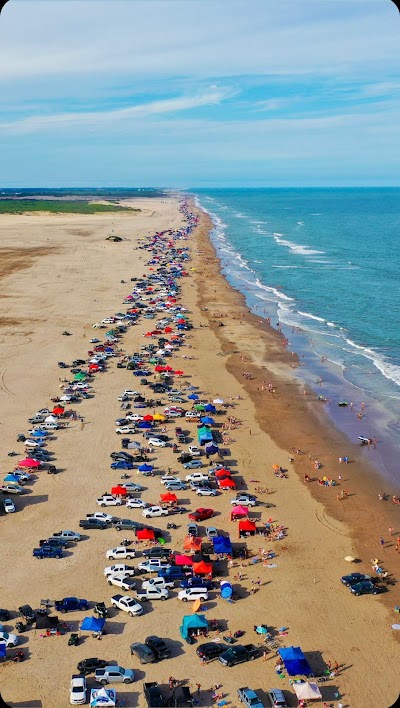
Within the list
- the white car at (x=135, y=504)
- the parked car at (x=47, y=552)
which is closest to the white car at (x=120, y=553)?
the parked car at (x=47, y=552)

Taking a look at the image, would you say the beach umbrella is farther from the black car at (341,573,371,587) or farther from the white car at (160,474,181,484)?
the black car at (341,573,371,587)

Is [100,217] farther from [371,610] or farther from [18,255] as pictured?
[371,610]

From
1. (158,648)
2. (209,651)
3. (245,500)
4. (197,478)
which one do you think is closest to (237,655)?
(209,651)

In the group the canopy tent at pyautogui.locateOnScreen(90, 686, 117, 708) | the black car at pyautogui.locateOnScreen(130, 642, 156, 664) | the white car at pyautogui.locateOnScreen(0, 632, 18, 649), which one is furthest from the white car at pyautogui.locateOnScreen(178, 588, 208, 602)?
the white car at pyautogui.locateOnScreen(0, 632, 18, 649)

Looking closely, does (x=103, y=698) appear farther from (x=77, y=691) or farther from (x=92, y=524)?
(x=92, y=524)

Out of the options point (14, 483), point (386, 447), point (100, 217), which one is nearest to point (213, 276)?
point (386, 447)

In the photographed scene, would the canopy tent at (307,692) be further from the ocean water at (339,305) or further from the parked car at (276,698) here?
the ocean water at (339,305)
